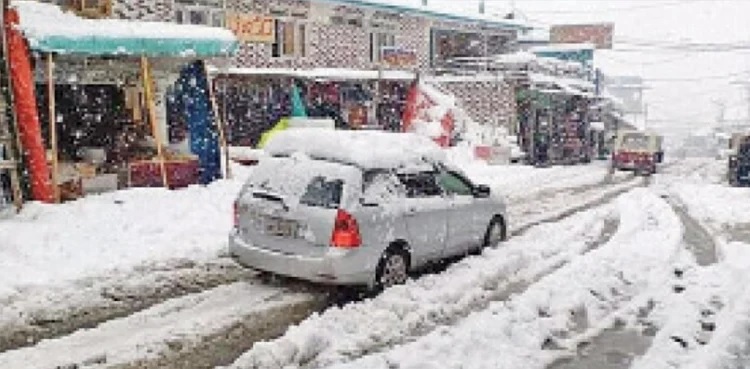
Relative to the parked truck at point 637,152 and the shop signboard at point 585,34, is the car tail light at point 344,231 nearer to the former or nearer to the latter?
the parked truck at point 637,152

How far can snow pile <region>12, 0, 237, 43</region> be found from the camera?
42.2 feet

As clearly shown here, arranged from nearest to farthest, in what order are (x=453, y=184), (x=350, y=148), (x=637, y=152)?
1. (x=350, y=148)
2. (x=453, y=184)
3. (x=637, y=152)

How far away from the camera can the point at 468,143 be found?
31906 millimetres

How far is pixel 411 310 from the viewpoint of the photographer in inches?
323

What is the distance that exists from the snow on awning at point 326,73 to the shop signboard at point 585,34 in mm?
22480

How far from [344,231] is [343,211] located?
8.7 inches

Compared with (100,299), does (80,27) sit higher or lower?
higher

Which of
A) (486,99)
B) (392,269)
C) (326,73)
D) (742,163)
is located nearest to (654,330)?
(392,269)

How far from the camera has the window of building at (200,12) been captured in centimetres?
2477

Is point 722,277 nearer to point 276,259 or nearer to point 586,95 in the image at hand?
point 276,259

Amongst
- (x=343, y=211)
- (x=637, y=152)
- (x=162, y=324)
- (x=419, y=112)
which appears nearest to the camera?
(x=162, y=324)

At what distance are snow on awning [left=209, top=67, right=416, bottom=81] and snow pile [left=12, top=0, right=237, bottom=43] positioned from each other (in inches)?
351

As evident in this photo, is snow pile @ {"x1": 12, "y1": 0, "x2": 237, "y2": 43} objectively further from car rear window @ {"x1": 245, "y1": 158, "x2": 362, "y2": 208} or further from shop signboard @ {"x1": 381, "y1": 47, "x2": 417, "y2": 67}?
shop signboard @ {"x1": 381, "y1": 47, "x2": 417, "y2": 67}

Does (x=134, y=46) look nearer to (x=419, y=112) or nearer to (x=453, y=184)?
(x=453, y=184)
